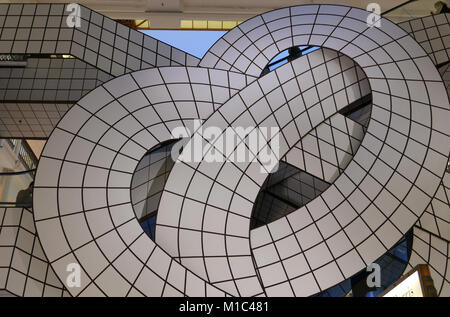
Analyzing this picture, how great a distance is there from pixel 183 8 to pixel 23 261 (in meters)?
12.6

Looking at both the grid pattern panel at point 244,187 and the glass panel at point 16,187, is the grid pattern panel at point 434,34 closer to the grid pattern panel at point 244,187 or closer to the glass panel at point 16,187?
the grid pattern panel at point 244,187

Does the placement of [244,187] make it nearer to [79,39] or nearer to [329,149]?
[329,149]

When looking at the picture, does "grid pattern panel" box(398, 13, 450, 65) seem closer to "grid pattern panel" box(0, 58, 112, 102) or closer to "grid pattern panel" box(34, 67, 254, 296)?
"grid pattern panel" box(34, 67, 254, 296)

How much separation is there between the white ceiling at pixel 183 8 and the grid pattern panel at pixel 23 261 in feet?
37.7

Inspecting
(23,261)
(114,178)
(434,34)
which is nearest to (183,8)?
(434,34)

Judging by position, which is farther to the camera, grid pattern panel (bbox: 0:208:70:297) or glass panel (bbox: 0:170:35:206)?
glass panel (bbox: 0:170:35:206)

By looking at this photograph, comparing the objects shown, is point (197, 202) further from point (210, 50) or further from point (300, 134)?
point (210, 50)

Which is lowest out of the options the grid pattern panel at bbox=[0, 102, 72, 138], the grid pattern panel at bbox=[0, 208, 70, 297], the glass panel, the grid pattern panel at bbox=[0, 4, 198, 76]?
the grid pattern panel at bbox=[0, 208, 70, 297]

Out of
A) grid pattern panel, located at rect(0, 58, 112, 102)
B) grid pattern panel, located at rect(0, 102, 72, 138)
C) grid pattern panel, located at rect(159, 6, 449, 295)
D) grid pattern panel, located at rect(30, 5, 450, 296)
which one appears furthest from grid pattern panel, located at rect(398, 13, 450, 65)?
grid pattern panel, located at rect(0, 102, 72, 138)

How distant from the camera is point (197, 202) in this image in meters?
7.02

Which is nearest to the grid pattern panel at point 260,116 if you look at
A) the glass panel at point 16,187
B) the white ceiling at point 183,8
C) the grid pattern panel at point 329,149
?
the grid pattern panel at point 329,149

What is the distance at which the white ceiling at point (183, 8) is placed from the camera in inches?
645

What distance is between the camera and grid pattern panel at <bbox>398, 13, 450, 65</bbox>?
1017 cm

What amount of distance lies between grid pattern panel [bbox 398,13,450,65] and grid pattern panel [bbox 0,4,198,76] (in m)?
6.02
